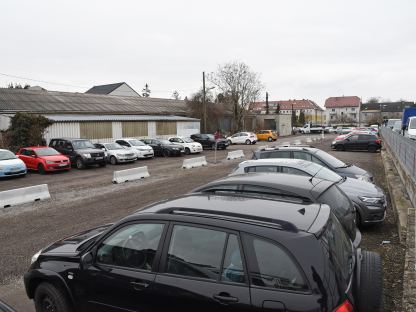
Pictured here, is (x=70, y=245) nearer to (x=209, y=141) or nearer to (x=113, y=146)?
(x=113, y=146)

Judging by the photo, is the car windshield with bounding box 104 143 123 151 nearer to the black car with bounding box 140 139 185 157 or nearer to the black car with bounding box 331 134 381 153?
the black car with bounding box 140 139 185 157

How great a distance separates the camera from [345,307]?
104 inches

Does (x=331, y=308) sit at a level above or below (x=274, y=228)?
below

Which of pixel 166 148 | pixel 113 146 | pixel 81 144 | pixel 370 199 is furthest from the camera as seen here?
pixel 166 148

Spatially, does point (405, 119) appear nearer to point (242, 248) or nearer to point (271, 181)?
point (271, 181)

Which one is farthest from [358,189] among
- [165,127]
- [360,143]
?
[165,127]

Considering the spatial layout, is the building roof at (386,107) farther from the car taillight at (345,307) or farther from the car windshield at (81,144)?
the car taillight at (345,307)

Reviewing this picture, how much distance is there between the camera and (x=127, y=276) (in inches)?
137

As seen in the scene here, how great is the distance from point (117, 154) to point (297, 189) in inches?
790

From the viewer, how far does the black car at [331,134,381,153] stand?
29.0 metres

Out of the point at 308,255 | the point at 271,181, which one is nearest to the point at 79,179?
the point at 271,181

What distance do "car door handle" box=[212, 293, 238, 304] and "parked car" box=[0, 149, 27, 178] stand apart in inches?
699

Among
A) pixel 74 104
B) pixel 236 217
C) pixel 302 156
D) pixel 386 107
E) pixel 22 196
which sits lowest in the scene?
pixel 22 196

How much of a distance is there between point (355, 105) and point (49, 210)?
13023 cm
